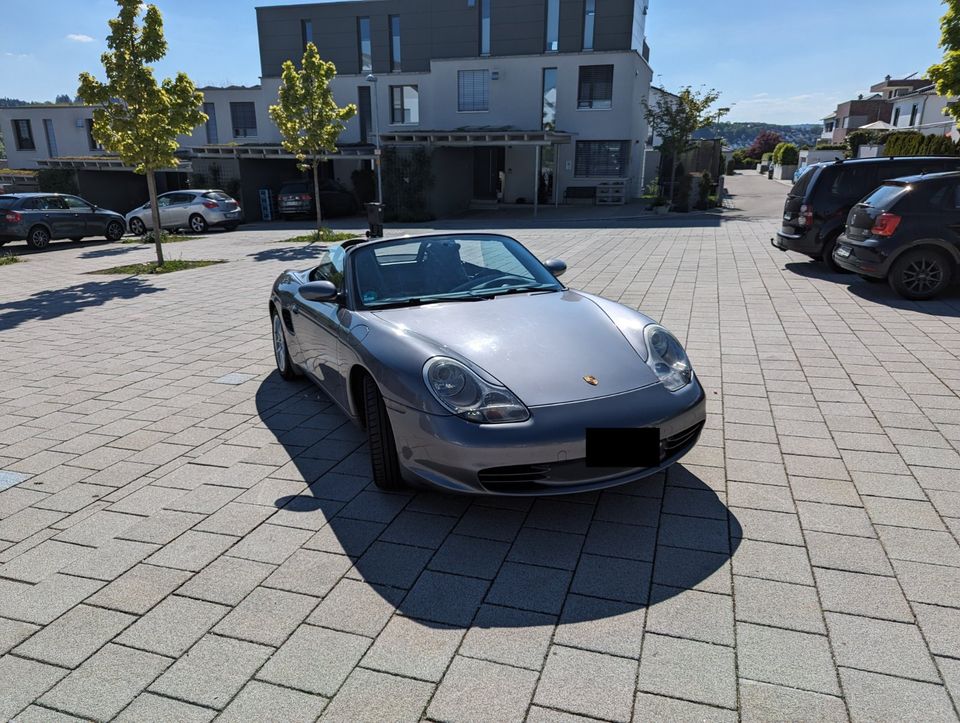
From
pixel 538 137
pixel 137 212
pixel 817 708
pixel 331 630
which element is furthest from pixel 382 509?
pixel 538 137

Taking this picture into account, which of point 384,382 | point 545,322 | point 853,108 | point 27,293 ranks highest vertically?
point 853,108

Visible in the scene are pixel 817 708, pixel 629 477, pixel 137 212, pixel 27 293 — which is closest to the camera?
pixel 817 708

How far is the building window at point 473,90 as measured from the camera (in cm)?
3297

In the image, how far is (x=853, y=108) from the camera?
70625mm

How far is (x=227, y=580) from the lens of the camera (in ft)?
9.71

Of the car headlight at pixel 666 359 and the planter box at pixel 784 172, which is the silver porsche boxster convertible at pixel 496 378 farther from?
the planter box at pixel 784 172

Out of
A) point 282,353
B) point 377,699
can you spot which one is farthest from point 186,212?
point 377,699

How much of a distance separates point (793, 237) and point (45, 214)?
19.1 metres

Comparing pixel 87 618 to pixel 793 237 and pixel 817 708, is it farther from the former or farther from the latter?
pixel 793 237

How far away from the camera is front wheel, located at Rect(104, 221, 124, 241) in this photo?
19859 millimetres

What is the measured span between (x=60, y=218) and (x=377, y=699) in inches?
815

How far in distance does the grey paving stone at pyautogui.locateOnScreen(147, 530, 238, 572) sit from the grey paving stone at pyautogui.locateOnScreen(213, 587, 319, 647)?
1.41ft

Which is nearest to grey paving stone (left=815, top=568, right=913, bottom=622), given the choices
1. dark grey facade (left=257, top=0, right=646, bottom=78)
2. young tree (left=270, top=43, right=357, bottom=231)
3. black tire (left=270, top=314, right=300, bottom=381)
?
black tire (left=270, top=314, right=300, bottom=381)

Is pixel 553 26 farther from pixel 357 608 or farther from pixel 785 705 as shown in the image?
pixel 785 705
